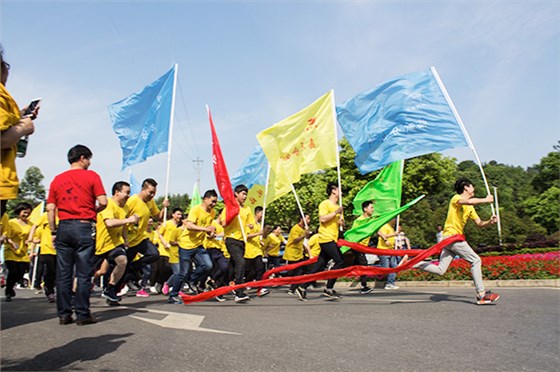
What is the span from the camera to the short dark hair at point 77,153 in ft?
20.4

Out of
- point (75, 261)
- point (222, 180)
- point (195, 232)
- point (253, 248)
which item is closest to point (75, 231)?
point (75, 261)

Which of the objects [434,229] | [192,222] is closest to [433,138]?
[192,222]

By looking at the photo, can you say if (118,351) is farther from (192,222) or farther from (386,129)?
(386,129)

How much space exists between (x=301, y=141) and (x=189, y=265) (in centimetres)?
345

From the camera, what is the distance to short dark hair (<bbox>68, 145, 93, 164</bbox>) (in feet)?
20.4

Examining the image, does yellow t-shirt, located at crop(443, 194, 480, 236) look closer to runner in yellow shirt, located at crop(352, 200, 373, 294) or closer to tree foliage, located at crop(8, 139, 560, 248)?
runner in yellow shirt, located at crop(352, 200, 373, 294)

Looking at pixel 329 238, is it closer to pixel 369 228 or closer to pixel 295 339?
pixel 369 228

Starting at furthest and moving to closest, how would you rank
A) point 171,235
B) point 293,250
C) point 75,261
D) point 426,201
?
point 426,201
point 293,250
point 171,235
point 75,261

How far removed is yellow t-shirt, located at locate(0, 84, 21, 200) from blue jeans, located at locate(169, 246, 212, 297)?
4974 millimetres

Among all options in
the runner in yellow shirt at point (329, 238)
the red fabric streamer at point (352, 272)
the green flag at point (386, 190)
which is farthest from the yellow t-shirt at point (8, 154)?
the green flag at point (386, 190)

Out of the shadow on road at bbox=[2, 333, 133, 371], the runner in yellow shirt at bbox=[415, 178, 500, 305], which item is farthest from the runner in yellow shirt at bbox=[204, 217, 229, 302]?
the shadow on road at bbox=[2, 333, 133, 371]

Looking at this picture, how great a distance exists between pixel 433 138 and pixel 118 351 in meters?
6.97

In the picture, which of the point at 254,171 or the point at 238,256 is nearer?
the point at 238,256

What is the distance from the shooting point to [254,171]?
16578mm
